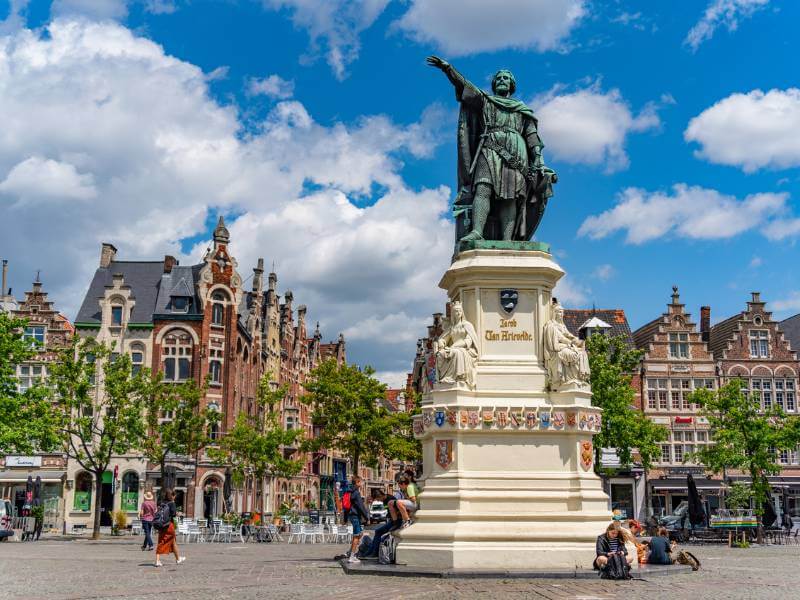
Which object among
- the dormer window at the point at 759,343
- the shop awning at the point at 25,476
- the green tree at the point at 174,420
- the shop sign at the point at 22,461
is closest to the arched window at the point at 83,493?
the shop awning at the point at 25,476

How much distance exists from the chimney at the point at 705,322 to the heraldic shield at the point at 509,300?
50.4m

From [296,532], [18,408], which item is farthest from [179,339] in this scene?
[296,532]

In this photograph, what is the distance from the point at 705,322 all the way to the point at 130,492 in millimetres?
41369

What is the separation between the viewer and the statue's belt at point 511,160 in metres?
18.5

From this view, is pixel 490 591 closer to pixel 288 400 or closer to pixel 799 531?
pixel 799 531

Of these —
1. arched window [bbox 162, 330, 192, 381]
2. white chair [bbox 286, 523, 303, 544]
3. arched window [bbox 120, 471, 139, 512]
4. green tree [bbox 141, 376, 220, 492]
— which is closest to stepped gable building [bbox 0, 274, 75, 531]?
arched window [bbox 120, 471, 139, 512]

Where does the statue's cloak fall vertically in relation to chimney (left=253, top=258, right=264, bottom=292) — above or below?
below

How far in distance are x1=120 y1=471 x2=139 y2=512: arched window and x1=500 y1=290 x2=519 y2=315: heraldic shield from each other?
4429 centimetres

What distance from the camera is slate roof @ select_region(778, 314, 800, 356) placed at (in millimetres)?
63250

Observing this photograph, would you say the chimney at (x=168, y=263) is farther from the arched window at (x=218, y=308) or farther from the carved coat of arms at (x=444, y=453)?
the carved coat of arms at (x=444, y=453)

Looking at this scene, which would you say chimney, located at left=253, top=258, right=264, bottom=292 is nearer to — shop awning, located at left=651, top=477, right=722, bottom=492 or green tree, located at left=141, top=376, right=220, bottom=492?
green tree, located at left=141, top=376, right=220, bottom=492

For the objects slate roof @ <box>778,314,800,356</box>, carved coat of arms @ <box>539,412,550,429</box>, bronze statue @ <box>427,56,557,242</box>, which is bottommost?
carved coat of arms @ <box>539,412,550,429</box>

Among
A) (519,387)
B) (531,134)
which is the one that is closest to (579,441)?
(519,387)

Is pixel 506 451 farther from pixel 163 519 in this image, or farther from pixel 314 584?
pixel 163 519
